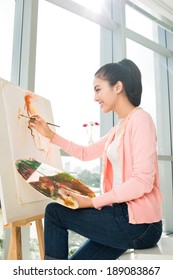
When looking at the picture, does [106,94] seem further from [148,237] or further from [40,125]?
[148,237]

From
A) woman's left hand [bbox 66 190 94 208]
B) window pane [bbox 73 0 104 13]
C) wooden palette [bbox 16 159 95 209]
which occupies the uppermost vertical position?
window pane [bbox 73 0 104 13]

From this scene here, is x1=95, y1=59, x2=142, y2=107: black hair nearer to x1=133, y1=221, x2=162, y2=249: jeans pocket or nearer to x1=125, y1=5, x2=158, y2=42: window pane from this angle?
x1=133, y1=221, x2=162, y2=249: jeans pocket

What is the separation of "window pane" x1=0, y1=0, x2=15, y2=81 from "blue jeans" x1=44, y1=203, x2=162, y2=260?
3.75 ft

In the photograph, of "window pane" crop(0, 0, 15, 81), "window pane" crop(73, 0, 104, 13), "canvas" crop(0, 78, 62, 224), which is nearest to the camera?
"canvas" crop(0, 78, 62, 224)

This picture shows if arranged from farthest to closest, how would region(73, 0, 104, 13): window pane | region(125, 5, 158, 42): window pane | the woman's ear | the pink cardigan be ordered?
region(125, 5, 158, 42): window pane < region(73, 0, 104, 13): window pane < the woman's ear < the pink cardigan

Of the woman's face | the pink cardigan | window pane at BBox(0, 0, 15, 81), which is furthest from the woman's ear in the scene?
window pane at BBox(0, 0, 15, 81)

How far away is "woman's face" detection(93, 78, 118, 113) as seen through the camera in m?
1.30

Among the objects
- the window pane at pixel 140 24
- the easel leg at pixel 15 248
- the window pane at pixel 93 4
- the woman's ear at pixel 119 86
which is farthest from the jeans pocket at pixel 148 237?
the window pane at pixel 140 24

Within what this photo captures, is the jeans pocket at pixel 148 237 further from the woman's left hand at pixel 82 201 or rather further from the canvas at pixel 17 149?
the canvas at pixel 17 149

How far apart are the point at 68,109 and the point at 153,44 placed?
157 cm

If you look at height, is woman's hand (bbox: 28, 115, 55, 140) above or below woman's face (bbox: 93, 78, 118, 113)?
below

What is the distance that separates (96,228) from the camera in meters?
1.09

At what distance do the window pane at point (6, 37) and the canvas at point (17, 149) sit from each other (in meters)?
0.51
